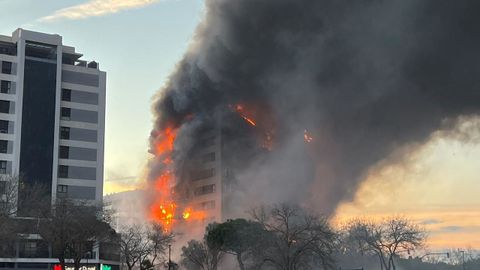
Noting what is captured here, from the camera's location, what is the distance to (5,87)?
105 metres

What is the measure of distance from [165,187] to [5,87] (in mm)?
32888

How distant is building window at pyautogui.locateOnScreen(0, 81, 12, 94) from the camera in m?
105

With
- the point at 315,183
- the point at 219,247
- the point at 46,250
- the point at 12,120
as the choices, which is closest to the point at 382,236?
the point at 315,183

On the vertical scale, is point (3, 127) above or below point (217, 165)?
above

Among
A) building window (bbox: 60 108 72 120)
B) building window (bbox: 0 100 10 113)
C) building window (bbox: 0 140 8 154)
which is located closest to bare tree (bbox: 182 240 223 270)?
building window (bbox: 60 108 72 120)

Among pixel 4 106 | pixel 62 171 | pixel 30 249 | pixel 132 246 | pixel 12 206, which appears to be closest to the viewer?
pixel 12 206

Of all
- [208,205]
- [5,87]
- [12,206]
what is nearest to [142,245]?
[208,205]

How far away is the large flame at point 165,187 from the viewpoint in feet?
337

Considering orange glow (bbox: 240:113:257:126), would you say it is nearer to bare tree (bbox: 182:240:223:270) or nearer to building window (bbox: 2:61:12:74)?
bare tree (bbox: 182:240:223:270)

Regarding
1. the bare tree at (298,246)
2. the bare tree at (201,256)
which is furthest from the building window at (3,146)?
the bare tree at (298,246)

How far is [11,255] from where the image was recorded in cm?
8256

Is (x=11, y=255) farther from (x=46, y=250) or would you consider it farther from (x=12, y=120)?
(x=12, y=120)

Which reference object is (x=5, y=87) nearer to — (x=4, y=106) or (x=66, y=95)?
(x=4, y=106)

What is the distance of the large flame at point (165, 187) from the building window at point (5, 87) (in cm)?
2744
